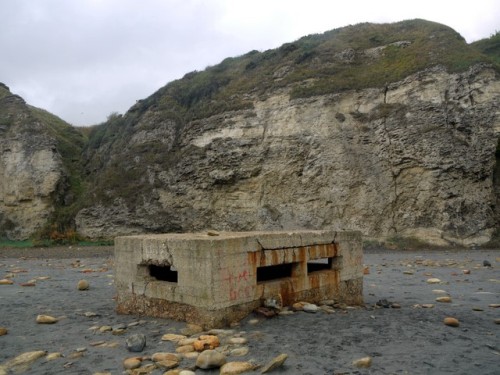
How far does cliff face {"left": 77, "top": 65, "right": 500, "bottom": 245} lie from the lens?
18047 millimetres

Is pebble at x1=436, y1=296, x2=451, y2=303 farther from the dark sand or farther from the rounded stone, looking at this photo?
the dark sand

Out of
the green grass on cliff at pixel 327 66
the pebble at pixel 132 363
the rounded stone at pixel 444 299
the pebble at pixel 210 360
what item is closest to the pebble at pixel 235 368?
the pebble at pixel 210 360

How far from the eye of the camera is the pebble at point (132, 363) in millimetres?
3922

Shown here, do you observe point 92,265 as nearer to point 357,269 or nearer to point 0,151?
point 357,269

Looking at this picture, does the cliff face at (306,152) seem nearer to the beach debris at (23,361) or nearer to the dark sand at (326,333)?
the dark sand at (326,333)

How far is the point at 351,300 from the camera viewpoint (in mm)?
6762

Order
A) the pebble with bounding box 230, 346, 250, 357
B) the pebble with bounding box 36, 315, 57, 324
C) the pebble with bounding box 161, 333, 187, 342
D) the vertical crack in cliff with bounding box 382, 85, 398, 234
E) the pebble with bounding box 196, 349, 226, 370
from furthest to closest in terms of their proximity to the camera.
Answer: the vertical crack in cliff with bounding box 382, 85, 398, 234
the pebble with bounding box 36, 315, 57, 324
the pebble with bounding box 161, 333, 187, 342
the pebble with bounding box 230, 346, 250, 357
the pebble with bounding box 196, 349, 226, 370

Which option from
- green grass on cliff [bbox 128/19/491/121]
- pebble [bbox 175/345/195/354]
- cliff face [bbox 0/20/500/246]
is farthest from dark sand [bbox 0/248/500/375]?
green grass on cliff [bbox 128/19/491/121]

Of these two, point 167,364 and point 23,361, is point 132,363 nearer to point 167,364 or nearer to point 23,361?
point 167,364

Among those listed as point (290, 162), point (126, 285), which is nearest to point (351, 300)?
point (126, 285)

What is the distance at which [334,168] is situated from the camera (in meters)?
20.1

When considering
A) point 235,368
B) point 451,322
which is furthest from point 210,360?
point 451,322

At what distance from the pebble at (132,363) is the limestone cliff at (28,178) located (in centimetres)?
2476

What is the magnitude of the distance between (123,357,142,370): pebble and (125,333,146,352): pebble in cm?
36
